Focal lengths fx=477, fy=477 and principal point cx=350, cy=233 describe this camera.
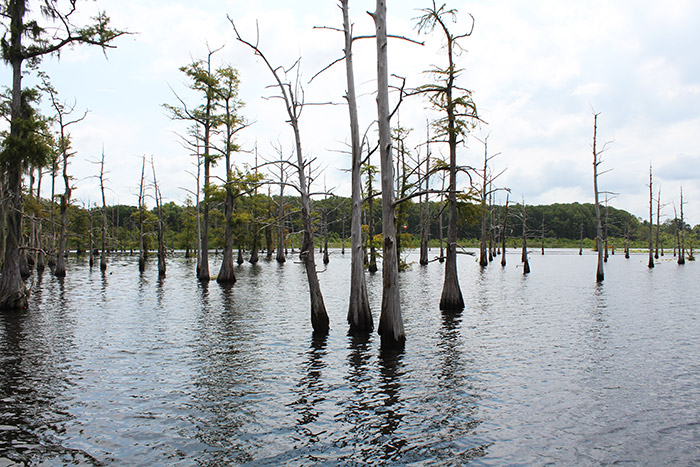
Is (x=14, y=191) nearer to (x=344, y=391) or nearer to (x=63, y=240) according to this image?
(x=344, y=391)

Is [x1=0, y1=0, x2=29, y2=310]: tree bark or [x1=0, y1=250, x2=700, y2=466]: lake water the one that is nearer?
[x1=0, y1=250, x2=700, y2=466]: lake water

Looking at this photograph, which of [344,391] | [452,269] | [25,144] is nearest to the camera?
[344,391]

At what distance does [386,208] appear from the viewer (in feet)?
39.4

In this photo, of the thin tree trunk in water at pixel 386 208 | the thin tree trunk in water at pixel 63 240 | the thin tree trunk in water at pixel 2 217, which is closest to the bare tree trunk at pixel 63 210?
the thin tree trunk in water at pixel 63 240

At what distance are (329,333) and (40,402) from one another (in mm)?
8248

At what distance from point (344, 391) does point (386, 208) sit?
4.68 m

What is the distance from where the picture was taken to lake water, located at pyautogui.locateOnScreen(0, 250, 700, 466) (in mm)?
6684

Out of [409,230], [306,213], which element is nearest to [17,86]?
[306,213]

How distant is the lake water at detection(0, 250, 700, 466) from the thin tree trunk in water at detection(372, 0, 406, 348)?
781mm

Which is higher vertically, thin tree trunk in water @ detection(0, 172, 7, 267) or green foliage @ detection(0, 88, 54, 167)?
green foliage @ detection(0, 88, 54, 167)

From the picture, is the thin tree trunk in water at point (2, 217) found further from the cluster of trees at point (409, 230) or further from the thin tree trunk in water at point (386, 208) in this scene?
the cluster of trees at point (409, 230)

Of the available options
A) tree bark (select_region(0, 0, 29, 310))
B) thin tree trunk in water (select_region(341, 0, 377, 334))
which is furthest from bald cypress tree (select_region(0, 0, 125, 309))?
thin tree trunk in water (select_region(341, 0, 377, 334))

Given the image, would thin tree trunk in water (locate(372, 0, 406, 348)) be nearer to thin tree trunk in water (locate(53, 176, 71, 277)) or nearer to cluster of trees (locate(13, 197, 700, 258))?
thin tree trunk in water (locate(53, 176, 71, 277))

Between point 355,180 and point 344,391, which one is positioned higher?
point 355,180
